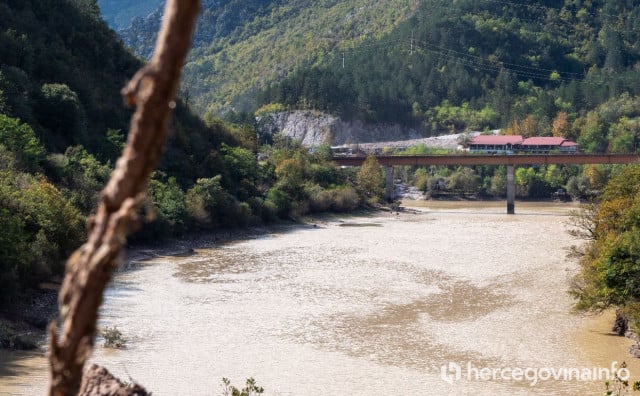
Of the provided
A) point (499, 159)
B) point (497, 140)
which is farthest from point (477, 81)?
point (499, 159)

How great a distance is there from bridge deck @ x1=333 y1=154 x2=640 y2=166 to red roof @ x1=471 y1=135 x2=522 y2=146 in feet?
120

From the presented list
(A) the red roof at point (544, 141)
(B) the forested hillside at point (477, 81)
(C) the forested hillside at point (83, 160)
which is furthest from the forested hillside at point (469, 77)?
(C) the forested hillside at point (83, 160)

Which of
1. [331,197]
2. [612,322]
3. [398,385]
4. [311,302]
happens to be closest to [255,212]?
[331,197]

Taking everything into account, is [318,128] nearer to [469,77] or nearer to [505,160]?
[469,77]

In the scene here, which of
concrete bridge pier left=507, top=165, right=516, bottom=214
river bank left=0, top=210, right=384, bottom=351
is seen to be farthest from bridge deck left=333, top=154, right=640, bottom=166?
river bank left=0, top=210, right=384, bottom=351

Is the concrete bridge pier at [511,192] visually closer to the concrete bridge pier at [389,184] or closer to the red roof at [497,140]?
the concrete bridge pier at [389,184]

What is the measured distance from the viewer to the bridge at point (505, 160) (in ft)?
321

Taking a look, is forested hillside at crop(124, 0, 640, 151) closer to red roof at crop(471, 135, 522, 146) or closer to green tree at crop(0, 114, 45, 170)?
red roof at crop(471, 135, 522, 146)

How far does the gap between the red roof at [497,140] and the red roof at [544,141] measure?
1.43 metres

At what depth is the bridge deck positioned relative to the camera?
9812 cm

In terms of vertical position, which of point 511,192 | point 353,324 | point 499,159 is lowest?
point 353,324

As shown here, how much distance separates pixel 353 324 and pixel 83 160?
2943 cm

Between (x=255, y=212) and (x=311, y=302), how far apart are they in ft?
116

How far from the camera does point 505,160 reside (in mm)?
101438
